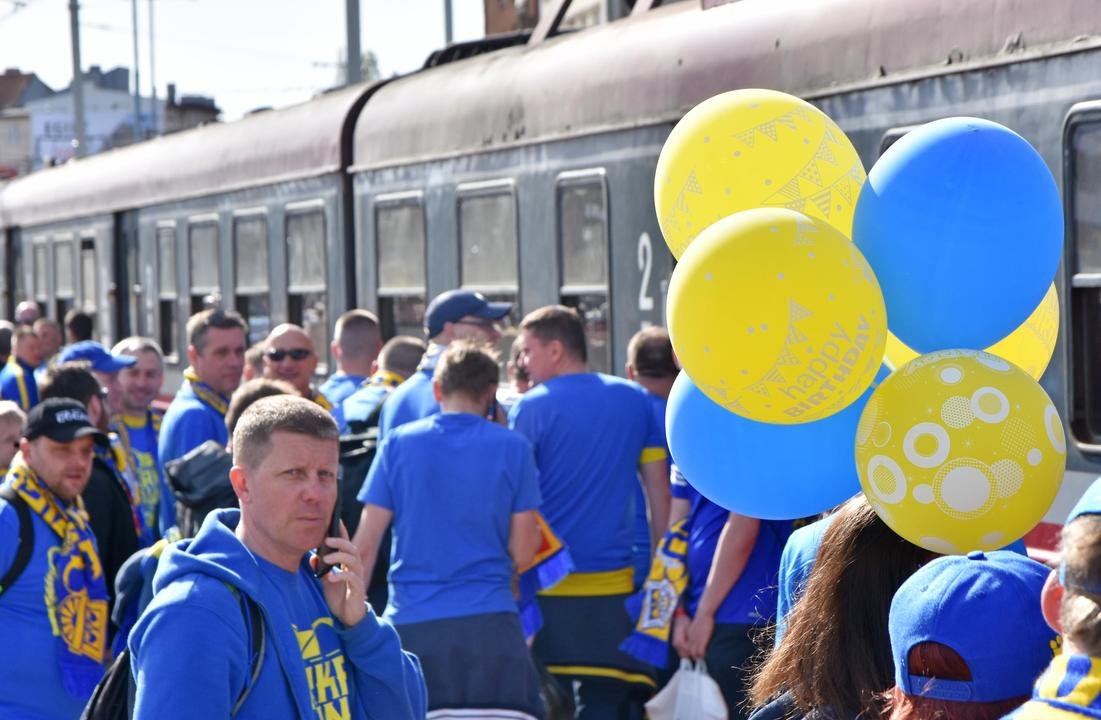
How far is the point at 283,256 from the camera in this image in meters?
11.1

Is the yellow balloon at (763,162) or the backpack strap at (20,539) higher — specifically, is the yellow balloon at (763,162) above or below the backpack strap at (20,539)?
above

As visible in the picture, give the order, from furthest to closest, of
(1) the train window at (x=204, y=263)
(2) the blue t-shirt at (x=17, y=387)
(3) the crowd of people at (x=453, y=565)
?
(1) the train window at (x=204, y=263) → (2) the blue t-shirt at (x=17, y=387) → (3) the crowd of people at (x=453, y=565)

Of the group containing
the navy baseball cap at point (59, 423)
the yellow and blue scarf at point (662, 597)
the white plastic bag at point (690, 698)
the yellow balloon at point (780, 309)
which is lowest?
the white plastic bag at point (690, 698)

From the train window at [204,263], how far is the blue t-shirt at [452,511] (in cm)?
695

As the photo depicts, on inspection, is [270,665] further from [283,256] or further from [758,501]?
[283,256]

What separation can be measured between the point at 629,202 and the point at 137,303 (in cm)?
843

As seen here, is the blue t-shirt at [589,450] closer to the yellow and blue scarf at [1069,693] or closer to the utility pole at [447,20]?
the yellow and blue scarf at [1069,693]

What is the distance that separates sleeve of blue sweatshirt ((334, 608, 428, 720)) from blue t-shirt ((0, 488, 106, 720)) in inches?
70.0

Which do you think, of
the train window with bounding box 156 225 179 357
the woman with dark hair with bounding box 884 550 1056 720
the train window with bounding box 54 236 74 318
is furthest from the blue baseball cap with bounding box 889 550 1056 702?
the train window with bounding box 54 236 74 318

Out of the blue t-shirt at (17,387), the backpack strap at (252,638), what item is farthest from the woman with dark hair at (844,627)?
the blue t-shirt at (17,387)

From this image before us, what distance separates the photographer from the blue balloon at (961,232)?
10.0ft

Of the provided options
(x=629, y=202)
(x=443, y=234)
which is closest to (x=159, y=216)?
(x=443, y=234)

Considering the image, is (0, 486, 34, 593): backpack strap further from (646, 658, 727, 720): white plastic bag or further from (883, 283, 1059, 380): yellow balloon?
(883, 283, 1059, 380): yellow balloon

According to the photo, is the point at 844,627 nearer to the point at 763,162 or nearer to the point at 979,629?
the point at 979,629
